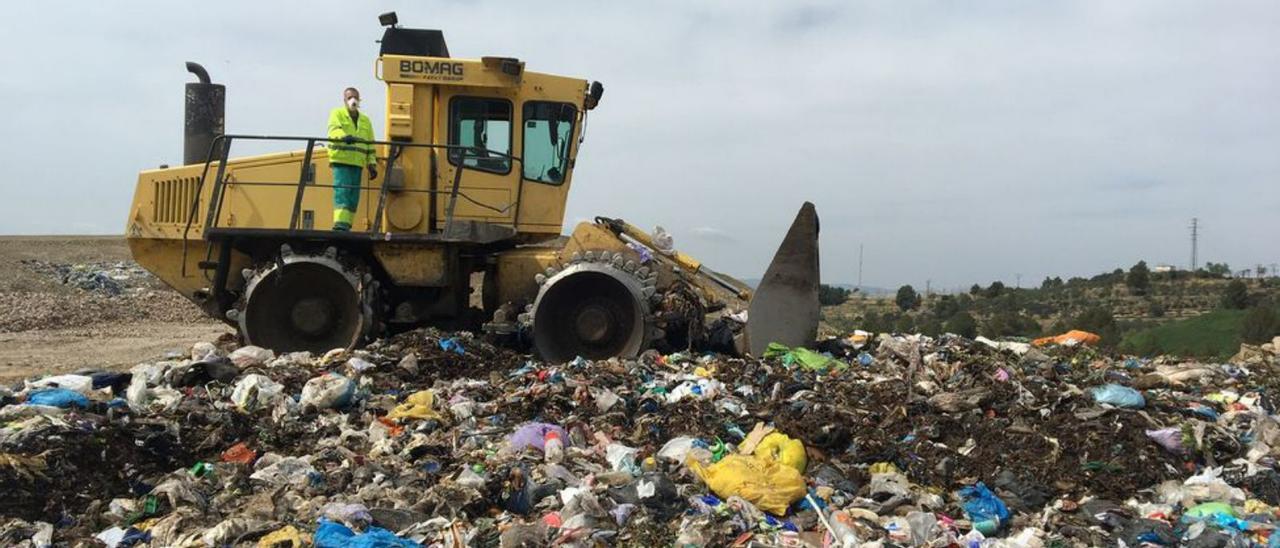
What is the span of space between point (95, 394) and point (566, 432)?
3160 millimetres

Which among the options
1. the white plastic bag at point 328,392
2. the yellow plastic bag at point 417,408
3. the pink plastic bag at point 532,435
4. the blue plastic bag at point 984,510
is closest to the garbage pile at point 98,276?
the white plastic bag at point 328,392

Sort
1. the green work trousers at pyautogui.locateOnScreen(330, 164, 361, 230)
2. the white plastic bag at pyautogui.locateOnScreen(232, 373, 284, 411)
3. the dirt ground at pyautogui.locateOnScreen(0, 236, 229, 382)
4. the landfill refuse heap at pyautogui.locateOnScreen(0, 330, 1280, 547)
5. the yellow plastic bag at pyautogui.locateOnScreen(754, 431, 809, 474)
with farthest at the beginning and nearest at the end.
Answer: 1. the dirt ground at pyautogui.locateOnScreen(0, 236, 229, 382)
2. the green work trousers at pyautogui.locateOnScreen(330, 164, 361, 230)
3. the white plastic bag at pyautogui.locateOnScreen(232, 373, 284, 411)
4. the yellow plastic bag at pyautogui.locateOnScreen(754, 431, 809, 474)
5. the landfill refuse heap at pyautogui.locateOnScreen(0, 330, 1280, 547)

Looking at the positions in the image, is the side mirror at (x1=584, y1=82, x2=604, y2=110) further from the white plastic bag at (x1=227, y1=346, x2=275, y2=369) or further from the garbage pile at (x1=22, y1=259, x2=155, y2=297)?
the garbage pile at (x1=22, y1=259, x2=155, y2=297)

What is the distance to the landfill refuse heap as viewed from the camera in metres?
4.61

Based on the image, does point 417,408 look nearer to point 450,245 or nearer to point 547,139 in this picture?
point 450,245

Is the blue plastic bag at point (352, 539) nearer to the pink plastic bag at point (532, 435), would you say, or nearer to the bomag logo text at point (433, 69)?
the pink plastic bag at point (532, 435)

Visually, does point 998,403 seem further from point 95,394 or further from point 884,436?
point 95,394

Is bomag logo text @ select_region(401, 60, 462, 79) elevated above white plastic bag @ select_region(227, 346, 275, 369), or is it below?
above

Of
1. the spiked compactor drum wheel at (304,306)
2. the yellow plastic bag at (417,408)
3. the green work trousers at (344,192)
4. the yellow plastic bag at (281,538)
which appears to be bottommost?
the yellow plastic bag at (281,538)

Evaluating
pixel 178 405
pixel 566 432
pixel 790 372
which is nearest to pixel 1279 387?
pixel 790 372

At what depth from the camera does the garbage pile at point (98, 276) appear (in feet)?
66.4

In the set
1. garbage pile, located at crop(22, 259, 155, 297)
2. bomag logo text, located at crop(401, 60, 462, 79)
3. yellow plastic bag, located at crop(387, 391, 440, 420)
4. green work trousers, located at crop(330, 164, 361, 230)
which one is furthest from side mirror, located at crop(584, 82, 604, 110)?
garbage pile, located at crop(22, 259, 155, 297)

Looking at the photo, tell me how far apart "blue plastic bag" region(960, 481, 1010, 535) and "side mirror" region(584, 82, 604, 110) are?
Answer: 4990 millimetres

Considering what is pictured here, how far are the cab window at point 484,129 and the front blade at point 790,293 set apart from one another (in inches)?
95.7
